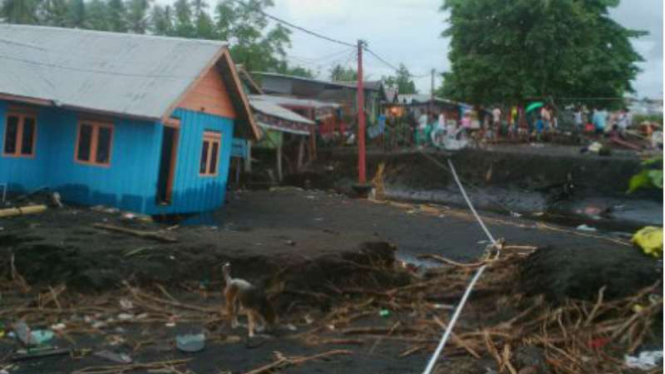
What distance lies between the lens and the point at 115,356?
687cm

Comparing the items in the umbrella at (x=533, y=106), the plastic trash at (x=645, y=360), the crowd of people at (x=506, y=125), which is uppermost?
the umbrella at (x=533, y=106)

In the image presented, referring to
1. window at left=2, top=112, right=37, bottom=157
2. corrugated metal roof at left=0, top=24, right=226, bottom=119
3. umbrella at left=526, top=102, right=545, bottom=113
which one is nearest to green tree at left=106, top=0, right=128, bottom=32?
umbrella at left=526, top=102, right=545, bottom=113

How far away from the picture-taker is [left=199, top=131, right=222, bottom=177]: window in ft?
58.7

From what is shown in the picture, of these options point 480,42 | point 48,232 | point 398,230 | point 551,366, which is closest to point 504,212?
point 398,230

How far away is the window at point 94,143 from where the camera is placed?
52.0ft

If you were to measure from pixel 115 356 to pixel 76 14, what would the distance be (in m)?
38.6

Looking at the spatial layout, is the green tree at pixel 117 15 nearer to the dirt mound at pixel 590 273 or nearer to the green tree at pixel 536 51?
the green tree at pixel 536 51

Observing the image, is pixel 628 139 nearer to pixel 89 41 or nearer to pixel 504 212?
pixel 504 212

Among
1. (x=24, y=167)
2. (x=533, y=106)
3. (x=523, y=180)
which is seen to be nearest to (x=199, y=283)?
(x=24, y=167)

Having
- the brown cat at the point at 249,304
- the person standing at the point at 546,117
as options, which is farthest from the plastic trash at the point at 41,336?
the person standing at the point at 546,117

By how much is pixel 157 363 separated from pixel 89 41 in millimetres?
13676

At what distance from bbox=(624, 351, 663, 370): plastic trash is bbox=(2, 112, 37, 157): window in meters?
13.0

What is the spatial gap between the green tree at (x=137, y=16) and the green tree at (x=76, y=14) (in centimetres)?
444

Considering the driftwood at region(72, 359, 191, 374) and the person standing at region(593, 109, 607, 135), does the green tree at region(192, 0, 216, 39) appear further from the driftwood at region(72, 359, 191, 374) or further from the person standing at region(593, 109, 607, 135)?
the driftwood at region(72, 359, 191, 374)
